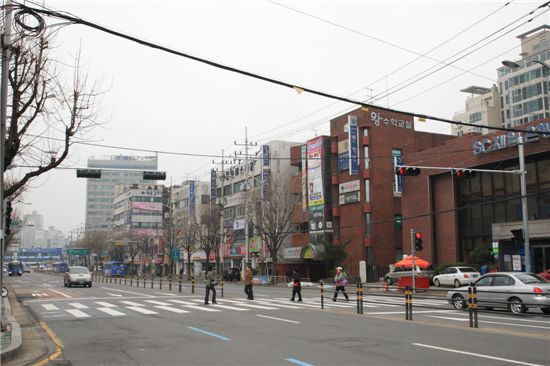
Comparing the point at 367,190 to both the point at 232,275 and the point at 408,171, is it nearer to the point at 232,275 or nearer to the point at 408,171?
the point at 232,275

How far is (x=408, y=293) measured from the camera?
17062 mm

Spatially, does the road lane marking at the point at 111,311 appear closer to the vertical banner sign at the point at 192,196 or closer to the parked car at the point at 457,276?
the parked car at the point at 457,276

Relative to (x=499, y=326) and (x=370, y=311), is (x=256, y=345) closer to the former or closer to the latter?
(x=499, y=326)

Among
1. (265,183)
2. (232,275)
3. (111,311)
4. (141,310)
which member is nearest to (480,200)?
(265,183)

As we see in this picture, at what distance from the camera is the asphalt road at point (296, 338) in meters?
10.1

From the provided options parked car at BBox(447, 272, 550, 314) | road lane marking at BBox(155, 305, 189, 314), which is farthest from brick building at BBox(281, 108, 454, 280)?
parked car at BBox(447, 272, 550, 314)

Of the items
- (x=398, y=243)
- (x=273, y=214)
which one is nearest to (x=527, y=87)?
(x=398, y=243)

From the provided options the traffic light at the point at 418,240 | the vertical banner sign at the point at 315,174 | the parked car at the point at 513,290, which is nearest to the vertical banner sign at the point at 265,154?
the vertical banner sign at the point at 315,174

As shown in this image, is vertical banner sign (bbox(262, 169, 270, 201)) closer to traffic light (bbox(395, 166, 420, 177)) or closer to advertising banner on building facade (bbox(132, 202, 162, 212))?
traffic light (bbox(395, 166, 420, 177))

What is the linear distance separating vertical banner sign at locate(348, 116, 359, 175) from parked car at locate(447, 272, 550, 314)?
32678 mm

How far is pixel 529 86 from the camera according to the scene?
99.1 metres

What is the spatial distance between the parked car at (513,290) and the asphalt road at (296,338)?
54 centimetres

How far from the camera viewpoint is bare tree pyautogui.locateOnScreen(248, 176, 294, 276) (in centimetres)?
5366

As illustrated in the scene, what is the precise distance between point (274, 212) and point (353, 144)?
403 inches
